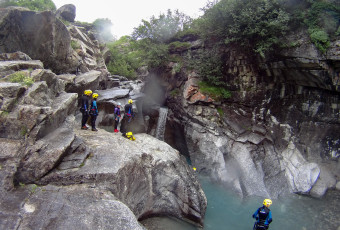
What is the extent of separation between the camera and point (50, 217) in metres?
5.18

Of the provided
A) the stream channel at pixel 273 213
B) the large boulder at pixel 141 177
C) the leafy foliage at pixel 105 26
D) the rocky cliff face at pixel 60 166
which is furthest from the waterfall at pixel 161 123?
the leafy foliage at pixel 105 26

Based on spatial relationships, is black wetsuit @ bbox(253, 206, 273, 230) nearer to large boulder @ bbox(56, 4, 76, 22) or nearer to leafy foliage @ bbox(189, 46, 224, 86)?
leafy foliage @ bbox(189, 46, 224, 86)

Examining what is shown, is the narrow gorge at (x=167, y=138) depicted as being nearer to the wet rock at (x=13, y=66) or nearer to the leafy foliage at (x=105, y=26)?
the wet rock at (x=13, y=66)

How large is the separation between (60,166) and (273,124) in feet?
45.0

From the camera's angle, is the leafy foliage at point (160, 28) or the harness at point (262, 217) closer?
the harness at point (262, 217)

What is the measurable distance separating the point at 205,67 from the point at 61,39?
1115 centimetres

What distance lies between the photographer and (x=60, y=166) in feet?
23.0

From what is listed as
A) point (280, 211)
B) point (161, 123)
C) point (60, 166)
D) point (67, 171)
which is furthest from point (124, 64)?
point (280, 211)

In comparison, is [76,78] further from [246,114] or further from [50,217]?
[246,114]

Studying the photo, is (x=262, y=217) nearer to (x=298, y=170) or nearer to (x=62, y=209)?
(x=298, y=170)

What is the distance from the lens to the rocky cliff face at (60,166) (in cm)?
548

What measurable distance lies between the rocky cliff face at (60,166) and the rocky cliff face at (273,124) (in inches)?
174

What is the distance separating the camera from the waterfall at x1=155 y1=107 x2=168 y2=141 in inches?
707

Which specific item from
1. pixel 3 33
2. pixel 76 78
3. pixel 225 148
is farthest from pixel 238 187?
pixel 3 33
